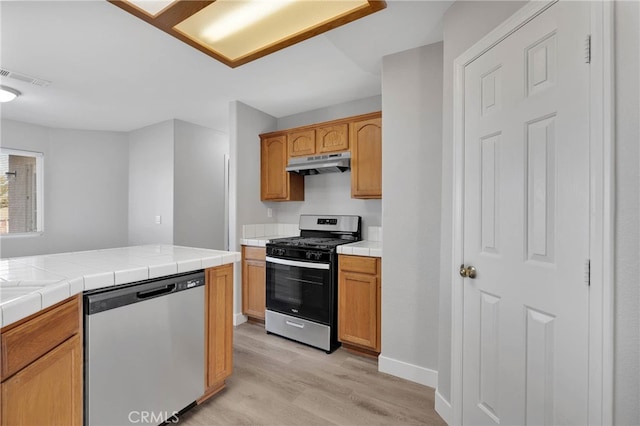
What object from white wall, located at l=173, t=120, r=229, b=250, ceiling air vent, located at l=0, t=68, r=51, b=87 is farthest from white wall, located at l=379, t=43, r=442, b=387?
ceiling air vent, located at l=0, t=68, r=51, b=87

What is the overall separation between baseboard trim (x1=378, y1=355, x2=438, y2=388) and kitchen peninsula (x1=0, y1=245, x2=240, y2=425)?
1283 mm

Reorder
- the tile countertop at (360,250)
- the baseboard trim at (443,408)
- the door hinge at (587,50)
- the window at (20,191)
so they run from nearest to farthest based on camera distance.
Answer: the door hinge at (587,50) → the baseboard trim at (443,408) → the tile countertop at (360,250) → the window at (20,191)

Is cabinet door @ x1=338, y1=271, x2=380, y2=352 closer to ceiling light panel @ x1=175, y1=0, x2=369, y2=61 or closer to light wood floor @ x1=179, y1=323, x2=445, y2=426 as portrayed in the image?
light wood floor @ x1=179, y1=323, x2=445, y2=426

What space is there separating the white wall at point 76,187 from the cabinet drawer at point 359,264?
4074 millimetres

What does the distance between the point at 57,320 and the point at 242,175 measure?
2.35 metres

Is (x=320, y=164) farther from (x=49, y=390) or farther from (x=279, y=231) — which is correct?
(x=49, y=390)

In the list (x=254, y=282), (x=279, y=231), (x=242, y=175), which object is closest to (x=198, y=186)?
(x=242, y=175)

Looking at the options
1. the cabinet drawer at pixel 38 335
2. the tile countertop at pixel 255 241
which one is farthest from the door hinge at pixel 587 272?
the tile countertop at pixel 255 241

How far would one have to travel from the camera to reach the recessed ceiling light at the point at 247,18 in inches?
62.0

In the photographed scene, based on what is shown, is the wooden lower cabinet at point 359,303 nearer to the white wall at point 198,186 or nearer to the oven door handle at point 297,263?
the oven door handle at point 297,263

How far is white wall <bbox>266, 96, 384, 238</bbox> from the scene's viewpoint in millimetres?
3129

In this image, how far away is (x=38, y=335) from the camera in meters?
1.03

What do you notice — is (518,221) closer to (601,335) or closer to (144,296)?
(601,335)

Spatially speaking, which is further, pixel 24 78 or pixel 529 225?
pixel 24 78
